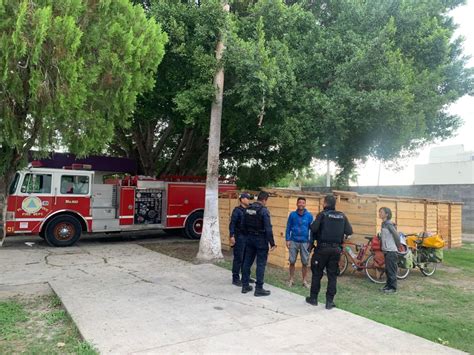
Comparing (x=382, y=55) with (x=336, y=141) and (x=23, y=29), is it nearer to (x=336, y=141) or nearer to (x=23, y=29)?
(x=336, y=141)

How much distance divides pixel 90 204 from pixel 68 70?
29.0 feet

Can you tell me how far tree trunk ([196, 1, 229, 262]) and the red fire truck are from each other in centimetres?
450

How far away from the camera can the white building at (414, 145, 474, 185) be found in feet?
131

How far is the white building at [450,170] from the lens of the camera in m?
40.0

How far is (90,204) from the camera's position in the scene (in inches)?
527

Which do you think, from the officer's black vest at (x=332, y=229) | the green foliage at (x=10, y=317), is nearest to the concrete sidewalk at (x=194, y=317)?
the green foliage at (x=10, y=317)

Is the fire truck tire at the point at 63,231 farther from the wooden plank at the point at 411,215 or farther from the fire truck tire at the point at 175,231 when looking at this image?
the wooden plank at the point at 411,215

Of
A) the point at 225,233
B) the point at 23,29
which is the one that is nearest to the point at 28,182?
the point at 225,233

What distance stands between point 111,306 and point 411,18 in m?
10.1

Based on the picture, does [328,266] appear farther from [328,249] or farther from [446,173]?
[446,173]

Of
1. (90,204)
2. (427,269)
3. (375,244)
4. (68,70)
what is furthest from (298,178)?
(68,70)

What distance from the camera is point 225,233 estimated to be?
12.9 meters

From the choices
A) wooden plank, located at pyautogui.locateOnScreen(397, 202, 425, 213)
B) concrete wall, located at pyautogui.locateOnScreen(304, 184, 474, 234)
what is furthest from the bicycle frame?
concrete wall, located at pyautogui.locateOnScreen(304, 184, 474, 234)

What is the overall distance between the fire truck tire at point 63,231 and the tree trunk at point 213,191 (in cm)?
475
